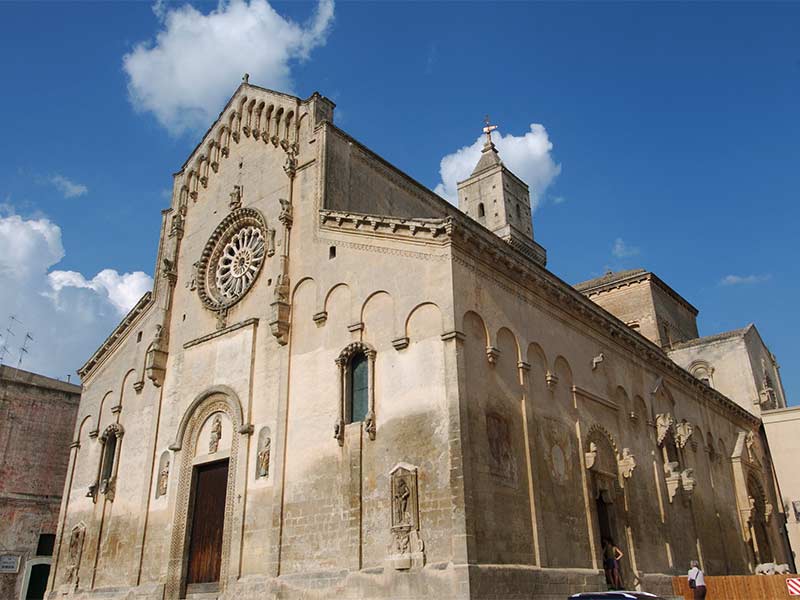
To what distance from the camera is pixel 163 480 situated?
2267 centimetres

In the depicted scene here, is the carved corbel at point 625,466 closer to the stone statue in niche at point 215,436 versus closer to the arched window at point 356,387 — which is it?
the arched window at point 356,387

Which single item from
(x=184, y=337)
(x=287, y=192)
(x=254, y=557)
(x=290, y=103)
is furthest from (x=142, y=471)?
(x=290, y=103)

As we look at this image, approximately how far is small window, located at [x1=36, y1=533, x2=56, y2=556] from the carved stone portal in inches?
772

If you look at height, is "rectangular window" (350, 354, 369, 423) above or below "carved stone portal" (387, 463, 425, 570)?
above

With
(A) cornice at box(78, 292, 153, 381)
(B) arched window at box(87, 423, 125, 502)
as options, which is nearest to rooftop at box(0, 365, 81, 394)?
(A) cornice at box(78, 292, 153, 381)

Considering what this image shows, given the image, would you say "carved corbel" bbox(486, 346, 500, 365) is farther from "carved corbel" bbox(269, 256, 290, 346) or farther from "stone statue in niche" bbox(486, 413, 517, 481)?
"carved corbel" bbox(269, 256, 290, 346)

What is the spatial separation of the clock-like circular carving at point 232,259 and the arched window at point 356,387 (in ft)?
18.1

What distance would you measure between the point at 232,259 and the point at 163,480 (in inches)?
295

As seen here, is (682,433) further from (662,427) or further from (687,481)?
(687,481)

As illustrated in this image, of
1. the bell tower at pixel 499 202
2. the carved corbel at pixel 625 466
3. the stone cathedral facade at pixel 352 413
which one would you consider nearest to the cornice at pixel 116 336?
the stone cathedral facade at pixel 352 413

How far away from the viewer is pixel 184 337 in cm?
2469

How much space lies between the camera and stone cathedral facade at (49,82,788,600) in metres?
16.7

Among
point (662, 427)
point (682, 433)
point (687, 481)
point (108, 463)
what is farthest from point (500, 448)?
point (108, 463)

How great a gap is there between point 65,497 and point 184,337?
25.1 ft
